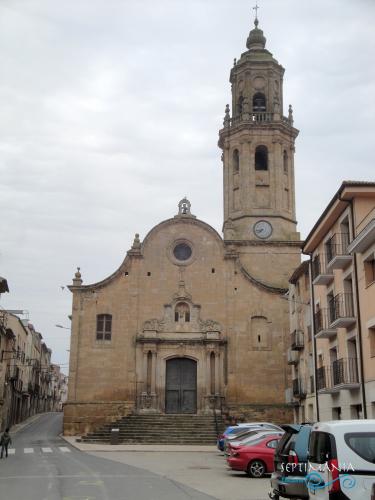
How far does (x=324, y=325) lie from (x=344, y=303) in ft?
10.3

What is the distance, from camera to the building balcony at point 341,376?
74.6 ft

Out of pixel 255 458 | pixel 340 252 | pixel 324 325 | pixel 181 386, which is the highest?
pixel 340 252

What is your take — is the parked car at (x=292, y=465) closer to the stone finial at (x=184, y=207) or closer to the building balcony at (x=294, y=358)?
the building balcony at (x=294, y=358)

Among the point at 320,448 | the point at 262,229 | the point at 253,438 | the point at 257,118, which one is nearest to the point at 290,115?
the point at 257,118

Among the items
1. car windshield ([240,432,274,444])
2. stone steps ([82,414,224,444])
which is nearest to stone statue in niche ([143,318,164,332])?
stone steps ([82,414,224,444])

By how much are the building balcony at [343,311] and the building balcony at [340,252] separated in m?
1.14

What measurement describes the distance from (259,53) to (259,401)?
24.5 m

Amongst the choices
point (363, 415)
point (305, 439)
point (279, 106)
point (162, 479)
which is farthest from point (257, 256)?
point (305, 439)

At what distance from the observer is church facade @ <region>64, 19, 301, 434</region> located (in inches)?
1528

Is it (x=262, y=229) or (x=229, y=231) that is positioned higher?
(x=262, y=229)

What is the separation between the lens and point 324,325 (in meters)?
26.5

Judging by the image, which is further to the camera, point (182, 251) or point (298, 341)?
point (182, 251)

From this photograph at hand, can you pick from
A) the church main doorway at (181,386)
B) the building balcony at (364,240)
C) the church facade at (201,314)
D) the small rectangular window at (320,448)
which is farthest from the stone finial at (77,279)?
the small rectangular window at (320,448)

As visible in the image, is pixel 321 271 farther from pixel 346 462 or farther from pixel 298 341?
pixel 346 462
